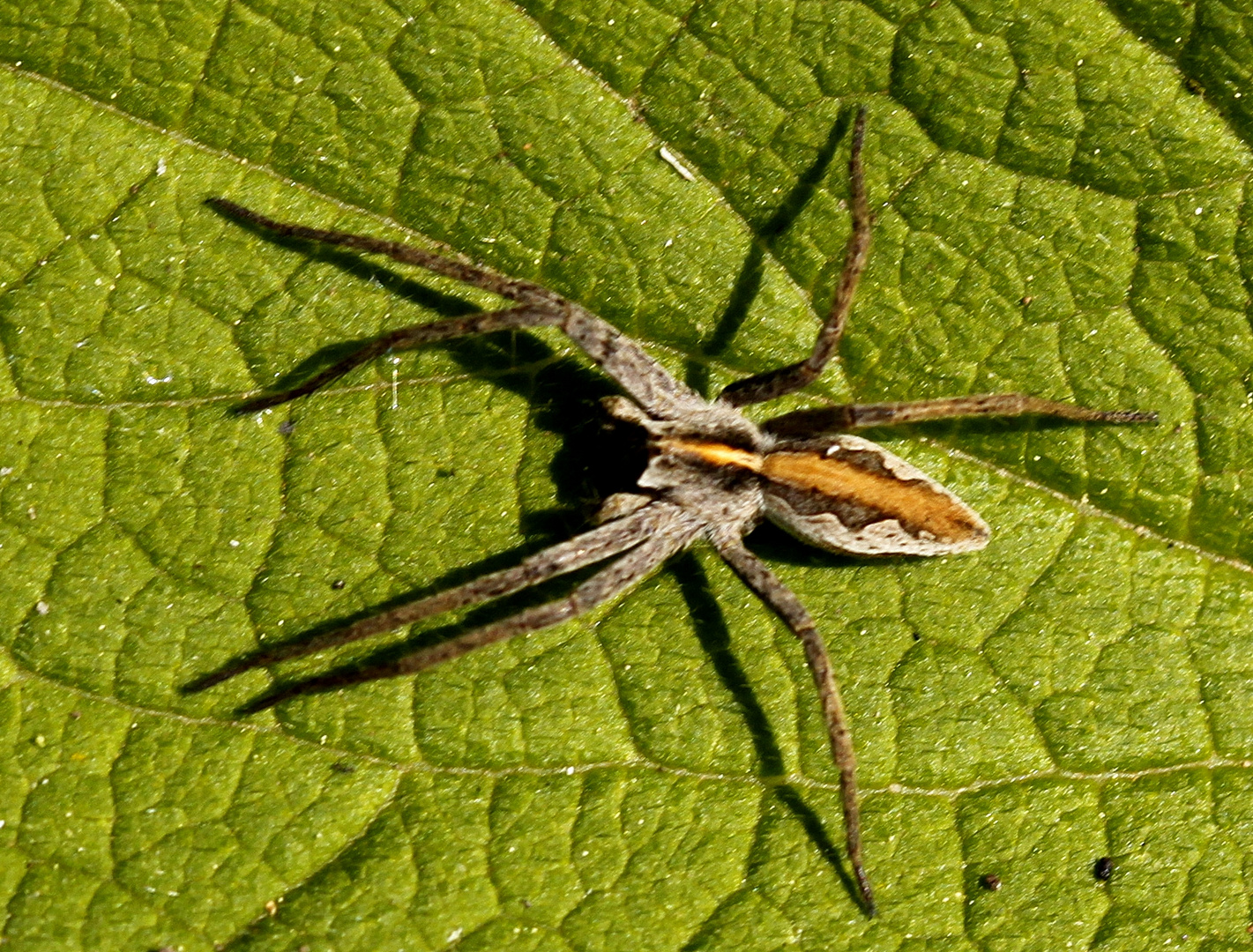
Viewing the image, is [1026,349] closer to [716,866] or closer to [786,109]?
[786,109]

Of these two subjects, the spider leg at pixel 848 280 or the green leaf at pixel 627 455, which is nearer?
the green leaf at pixel 627 455

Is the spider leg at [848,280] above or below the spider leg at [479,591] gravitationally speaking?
above

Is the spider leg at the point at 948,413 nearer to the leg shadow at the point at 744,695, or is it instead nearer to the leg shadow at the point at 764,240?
the leg shadow at the point at 764,240

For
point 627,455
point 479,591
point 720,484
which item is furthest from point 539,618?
point 720,484

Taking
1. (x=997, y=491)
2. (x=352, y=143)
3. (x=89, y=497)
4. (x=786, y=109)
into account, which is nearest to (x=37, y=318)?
(x=89, y=497)

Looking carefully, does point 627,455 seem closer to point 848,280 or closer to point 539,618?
point 539,618

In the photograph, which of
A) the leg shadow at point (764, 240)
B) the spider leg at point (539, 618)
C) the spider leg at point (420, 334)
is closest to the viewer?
the spider leg at point (539, 618)

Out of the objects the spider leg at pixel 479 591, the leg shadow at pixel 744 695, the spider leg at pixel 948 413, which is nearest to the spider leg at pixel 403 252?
the spider leg at pixel 479 591
